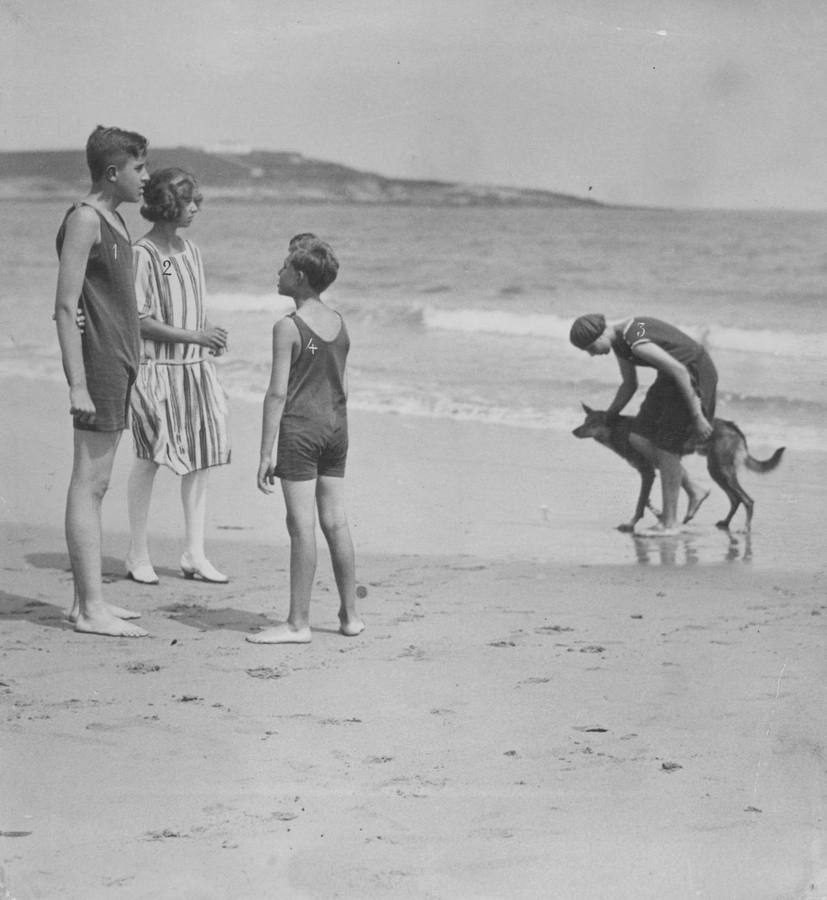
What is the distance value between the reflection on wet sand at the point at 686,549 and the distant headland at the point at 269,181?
224 inches

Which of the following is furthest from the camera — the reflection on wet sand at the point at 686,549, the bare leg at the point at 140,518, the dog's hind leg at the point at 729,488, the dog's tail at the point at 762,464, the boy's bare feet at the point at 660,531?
the dog's tail at the point at 762,464

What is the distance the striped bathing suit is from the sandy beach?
0.54 meters

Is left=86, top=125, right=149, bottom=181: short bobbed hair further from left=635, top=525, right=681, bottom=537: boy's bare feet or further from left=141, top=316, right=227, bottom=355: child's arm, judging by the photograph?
left=635, top=525, right=681, bottom=537: boy's bare feet

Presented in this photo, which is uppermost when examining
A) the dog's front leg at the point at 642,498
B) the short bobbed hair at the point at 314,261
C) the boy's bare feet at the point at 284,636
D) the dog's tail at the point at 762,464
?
the short bobbed hair at the point at 314,261

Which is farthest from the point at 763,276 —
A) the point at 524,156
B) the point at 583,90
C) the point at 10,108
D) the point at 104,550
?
the point at 104,550

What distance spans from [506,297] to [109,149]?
14950mm

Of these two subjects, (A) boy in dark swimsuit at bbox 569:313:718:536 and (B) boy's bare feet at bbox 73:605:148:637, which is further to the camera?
(A) boy in dark swimsuit at bbox 569:313:718:536

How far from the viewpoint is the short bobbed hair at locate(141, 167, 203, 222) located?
510cm

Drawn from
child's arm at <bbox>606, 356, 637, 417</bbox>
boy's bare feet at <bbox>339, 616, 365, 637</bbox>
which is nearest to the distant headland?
child's arm at <bbox>606, 356, 637, 417</bbox>

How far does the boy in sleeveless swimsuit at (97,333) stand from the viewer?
434 centimetres

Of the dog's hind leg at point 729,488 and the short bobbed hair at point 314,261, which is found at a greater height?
the short bobbed hair at point 314,261

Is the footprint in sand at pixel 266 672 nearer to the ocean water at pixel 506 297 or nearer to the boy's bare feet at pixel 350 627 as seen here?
the boy's bare feet at pixel 350 627

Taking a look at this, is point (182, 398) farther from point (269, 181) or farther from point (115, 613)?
point (269, 181)

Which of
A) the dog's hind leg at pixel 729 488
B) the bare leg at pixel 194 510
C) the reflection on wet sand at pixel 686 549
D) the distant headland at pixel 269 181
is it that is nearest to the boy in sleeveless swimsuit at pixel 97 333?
the bare leg at pixel 194 510
